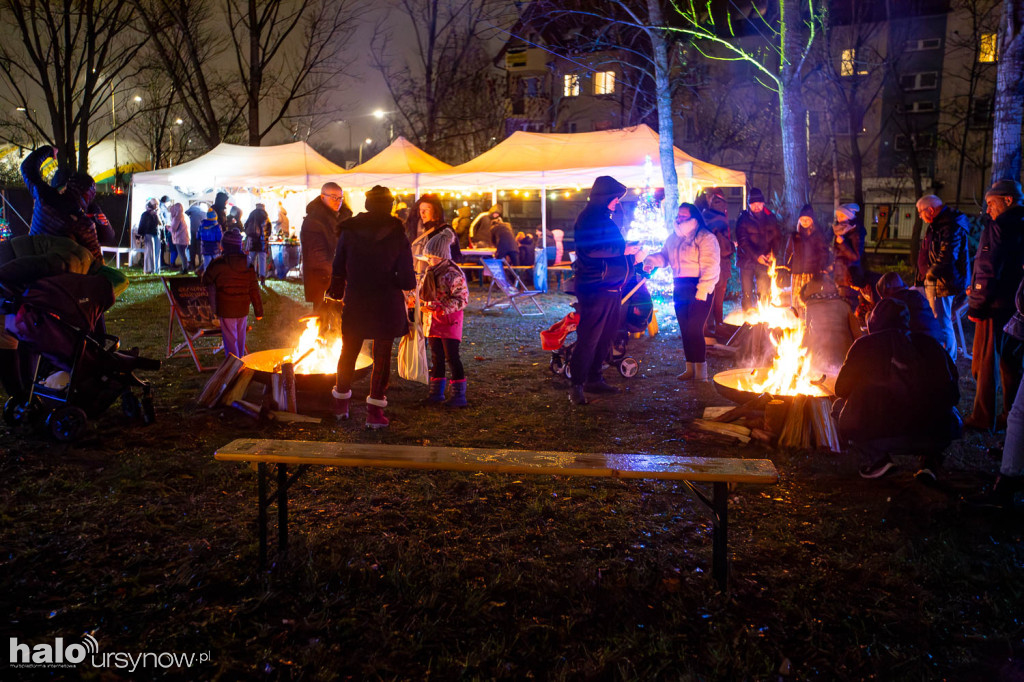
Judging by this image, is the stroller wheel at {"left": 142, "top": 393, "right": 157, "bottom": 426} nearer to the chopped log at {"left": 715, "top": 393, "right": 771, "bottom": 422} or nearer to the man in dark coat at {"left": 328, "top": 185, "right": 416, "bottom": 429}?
the man in dark coat at {"left": 328, "top": 185, "right": 416, "bottom": 429}

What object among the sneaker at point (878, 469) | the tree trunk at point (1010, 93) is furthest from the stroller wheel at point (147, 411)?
the tree trunk at point (1010, 93)

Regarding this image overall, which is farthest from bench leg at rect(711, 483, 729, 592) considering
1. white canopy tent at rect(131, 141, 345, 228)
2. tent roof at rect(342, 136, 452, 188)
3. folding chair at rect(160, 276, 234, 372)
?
white canopy tent at rect(131, 141, 345, 228)

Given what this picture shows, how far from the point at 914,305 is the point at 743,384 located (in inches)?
68.6

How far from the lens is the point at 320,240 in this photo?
780cm

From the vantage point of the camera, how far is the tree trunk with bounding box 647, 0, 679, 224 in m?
15.2

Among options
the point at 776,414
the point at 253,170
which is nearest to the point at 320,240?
→ the point at 776,414

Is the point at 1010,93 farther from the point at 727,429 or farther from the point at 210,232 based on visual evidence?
the point at 210,232

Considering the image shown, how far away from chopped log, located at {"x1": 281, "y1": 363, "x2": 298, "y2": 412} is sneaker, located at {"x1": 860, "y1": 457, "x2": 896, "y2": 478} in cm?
442

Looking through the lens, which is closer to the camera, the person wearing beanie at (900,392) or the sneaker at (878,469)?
the person wearing beanie at (900,392)

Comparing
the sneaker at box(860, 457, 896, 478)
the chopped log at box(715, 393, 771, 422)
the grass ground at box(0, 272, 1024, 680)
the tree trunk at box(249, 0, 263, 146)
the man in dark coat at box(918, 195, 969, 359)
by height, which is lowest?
the grass ground at box(0, 272, 1024, 680)

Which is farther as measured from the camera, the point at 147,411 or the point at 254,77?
the point at 254,77

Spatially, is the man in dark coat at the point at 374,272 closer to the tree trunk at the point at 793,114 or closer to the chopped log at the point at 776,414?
the chopped log at the point at 776,414

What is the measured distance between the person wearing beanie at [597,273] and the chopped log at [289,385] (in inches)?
99.9

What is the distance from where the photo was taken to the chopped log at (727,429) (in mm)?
5621
